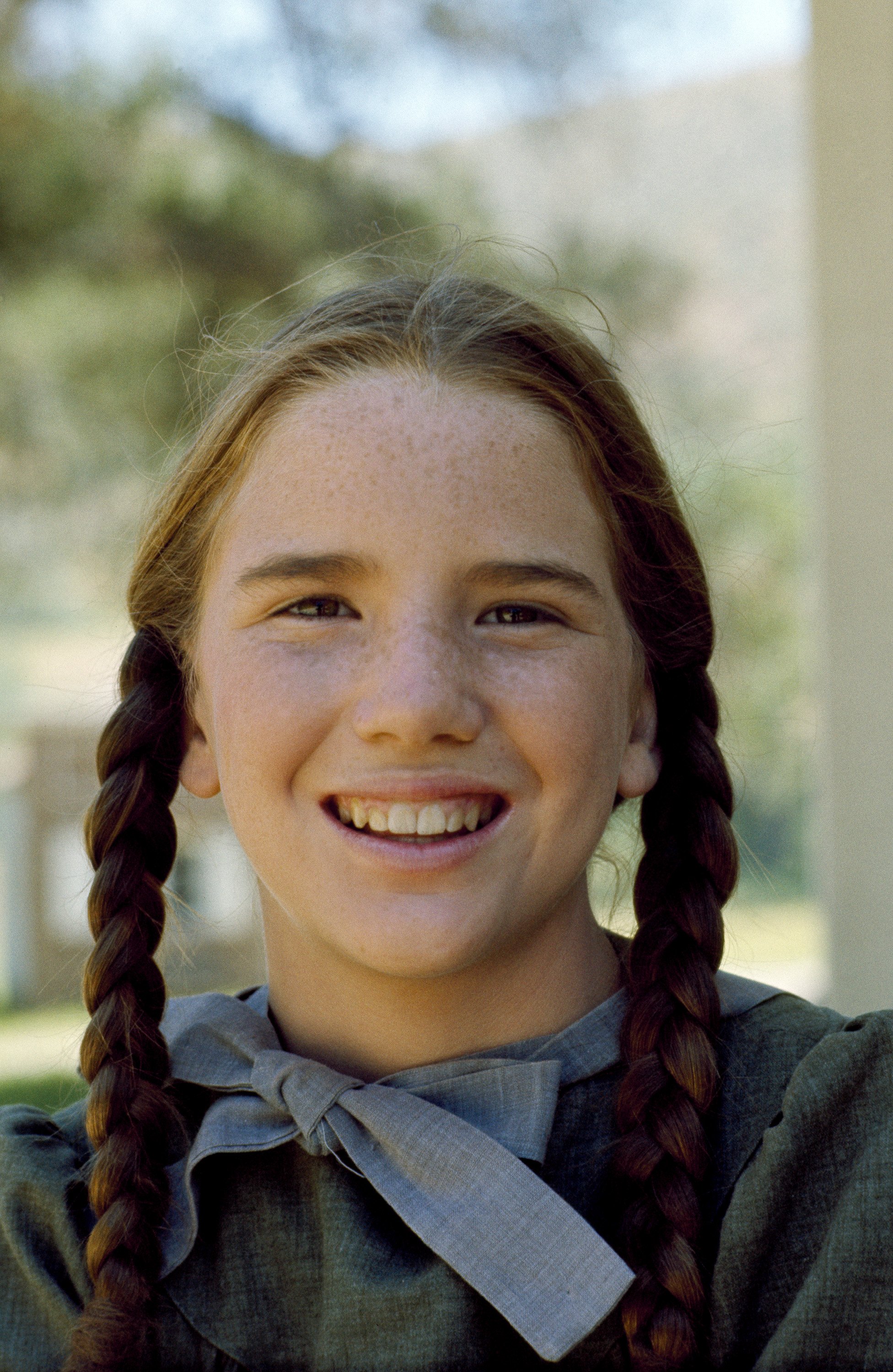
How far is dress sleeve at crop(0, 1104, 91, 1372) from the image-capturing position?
1463mm

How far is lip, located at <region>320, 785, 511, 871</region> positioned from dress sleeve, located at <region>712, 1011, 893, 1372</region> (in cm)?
39

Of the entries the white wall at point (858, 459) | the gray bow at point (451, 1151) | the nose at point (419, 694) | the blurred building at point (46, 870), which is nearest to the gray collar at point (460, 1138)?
the gray bow at point (451, 1151)

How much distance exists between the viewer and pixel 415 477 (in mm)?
1462

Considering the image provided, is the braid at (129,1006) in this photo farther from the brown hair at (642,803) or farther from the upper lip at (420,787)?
the upper lip at (420,787)

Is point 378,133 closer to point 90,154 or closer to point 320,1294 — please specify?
point 90,154

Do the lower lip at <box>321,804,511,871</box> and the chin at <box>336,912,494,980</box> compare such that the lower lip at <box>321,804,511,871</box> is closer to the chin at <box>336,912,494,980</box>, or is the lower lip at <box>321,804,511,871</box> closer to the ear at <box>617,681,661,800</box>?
the chin at <box>336,912,494,980</box>

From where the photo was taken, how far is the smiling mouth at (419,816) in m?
1.44

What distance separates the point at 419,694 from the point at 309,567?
20cm

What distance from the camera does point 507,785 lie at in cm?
145

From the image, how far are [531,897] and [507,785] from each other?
120 mm

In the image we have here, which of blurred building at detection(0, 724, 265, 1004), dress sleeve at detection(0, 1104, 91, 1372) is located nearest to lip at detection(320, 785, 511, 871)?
dress sleeve at detection(0, 1104, 91, 1372)

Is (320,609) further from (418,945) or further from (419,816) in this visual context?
(418,945)

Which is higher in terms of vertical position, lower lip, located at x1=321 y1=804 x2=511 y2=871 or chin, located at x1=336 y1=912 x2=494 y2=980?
lower lip, located at x1=321 y1=804 x2=511 y2=871

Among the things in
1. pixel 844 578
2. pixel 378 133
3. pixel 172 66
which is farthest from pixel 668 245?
pixel 844 578
